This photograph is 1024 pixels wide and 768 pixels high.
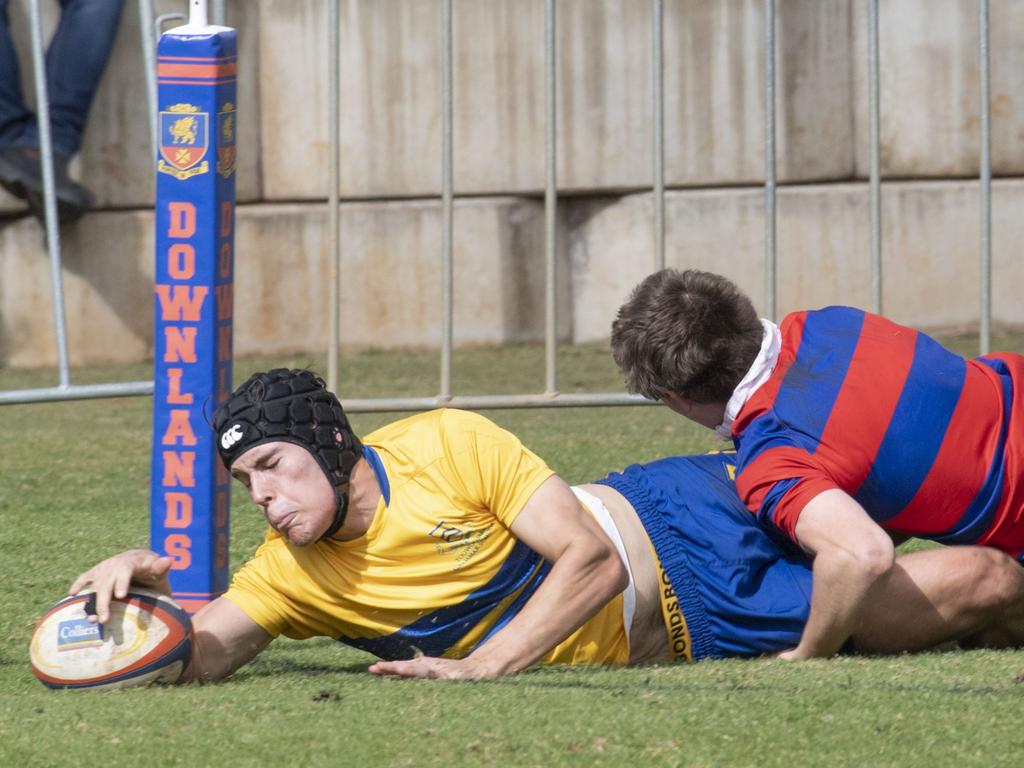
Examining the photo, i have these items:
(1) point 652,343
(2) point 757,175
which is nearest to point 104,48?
(2) point 757,175

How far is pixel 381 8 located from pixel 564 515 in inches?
199

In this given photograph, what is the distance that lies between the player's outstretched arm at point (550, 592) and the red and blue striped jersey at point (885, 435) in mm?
374

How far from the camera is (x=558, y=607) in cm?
329

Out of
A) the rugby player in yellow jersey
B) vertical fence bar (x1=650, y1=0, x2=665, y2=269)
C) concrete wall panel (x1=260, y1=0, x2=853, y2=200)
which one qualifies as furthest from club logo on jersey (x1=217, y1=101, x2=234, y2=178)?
concrete wall panel (x1=260, y1=0, x2=853, y2=200)

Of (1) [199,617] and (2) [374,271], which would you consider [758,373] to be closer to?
(1) [199,617]

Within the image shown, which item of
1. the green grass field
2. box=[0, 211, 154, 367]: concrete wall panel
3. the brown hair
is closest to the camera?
the green grass field

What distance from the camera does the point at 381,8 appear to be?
7957mm

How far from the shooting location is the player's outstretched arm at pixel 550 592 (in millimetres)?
3287

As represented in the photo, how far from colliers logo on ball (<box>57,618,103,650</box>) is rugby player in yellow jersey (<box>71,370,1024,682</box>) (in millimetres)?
32

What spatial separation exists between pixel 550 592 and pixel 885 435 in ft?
2.50

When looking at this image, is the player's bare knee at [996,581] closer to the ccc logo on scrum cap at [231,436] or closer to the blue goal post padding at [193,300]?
the ccc logo on scrum cap at [231,436]

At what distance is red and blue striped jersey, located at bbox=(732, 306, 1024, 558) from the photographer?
3.46 metres

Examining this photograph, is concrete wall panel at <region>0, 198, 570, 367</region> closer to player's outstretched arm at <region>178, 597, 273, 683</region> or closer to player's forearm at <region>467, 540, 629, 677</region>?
player's outstretched arm at <region>178, 597, 273, 683</region>

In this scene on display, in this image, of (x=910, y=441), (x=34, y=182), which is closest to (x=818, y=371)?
(x=910, y=441)
